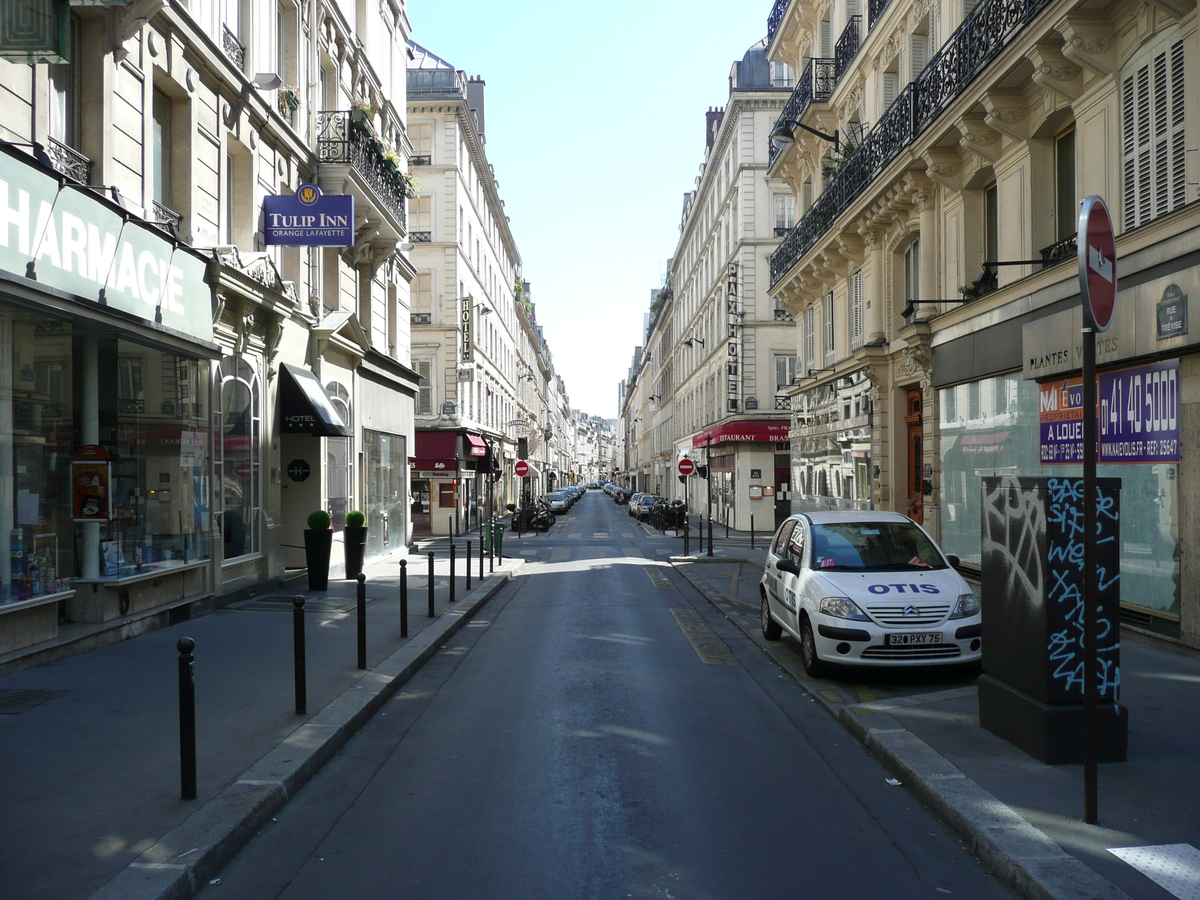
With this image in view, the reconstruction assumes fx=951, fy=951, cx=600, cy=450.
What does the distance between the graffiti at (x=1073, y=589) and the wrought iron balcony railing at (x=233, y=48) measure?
43.4 ft

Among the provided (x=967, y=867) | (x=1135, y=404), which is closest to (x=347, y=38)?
(x=1135, y=404)

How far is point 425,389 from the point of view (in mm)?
37562

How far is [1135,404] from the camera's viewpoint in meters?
10.3

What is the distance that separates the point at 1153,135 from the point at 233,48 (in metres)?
12.6

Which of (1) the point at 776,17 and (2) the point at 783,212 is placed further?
(2) the point at 783,212

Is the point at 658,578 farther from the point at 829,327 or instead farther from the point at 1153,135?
the point at 1153,135

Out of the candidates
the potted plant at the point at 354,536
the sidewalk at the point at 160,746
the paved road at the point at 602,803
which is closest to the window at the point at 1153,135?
the paved road at the point at 602,803

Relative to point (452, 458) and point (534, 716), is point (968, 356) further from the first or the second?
point (452, 458)

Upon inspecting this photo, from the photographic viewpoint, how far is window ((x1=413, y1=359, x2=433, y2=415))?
123 ft

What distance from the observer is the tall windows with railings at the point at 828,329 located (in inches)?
969

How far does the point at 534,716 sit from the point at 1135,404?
738 centimetres

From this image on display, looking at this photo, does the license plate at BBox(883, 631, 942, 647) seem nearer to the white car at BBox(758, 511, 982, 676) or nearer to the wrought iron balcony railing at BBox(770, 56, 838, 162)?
the white car at BBox(758, 511, 982, 676)

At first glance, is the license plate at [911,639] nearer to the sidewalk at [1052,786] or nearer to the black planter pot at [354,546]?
the sidewalk at [1052,786]

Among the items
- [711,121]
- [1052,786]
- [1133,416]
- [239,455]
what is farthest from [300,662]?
[711,121]
